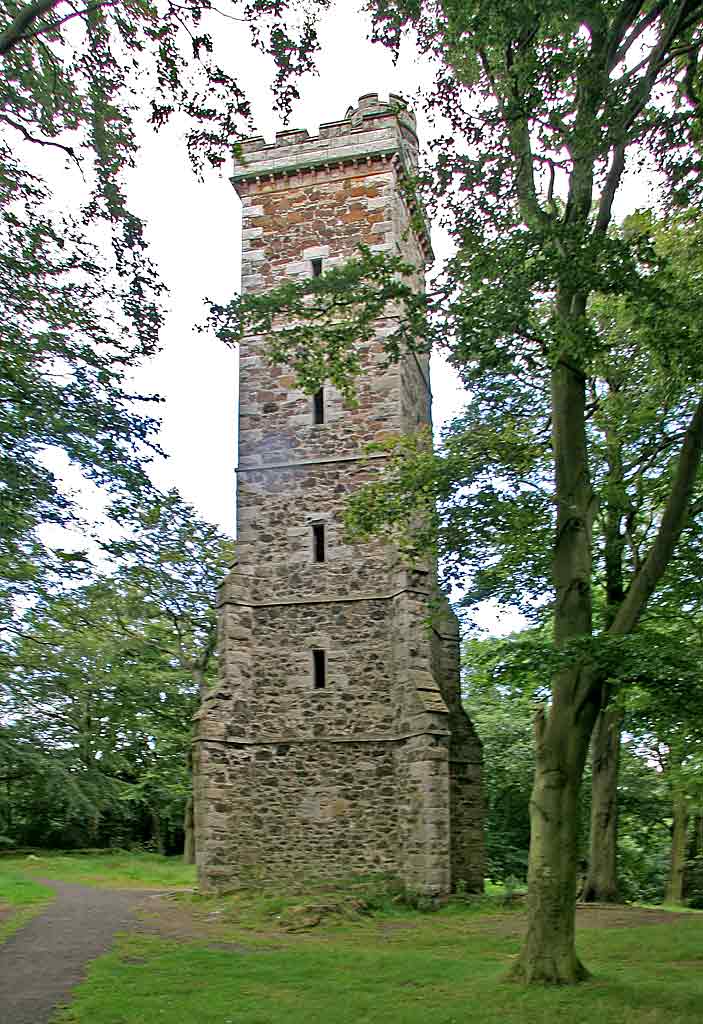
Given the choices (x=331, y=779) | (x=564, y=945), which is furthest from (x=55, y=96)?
(x=331, y=779)

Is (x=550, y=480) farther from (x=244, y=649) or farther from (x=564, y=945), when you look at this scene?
(x=564, y=945)

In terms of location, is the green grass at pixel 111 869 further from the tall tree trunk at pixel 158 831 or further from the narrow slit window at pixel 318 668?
the narrow slit window at pixel 318 668

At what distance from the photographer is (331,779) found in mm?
17281

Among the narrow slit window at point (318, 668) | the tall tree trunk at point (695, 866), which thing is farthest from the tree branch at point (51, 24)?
the tall tree trunk at point (695, 866)

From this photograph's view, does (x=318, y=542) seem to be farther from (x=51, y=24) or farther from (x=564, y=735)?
(x=51, y=24)

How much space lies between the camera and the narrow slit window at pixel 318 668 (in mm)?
17891

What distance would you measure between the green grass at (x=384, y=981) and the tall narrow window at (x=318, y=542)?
7.23 m

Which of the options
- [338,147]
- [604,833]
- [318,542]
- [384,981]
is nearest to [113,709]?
[318,542]

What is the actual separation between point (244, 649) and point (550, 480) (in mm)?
6480

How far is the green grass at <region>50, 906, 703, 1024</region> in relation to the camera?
8.22 m

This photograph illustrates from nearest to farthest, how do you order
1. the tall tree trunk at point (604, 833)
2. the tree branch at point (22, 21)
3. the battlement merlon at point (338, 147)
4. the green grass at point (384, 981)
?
1. the tree branch at point (22, 21)
2. the green grass at point (384, 981)
3. the tall tree trunk at point (604, 833)
4. the battlement merlon at point (338, 147)

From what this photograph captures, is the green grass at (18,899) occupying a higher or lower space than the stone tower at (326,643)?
lower

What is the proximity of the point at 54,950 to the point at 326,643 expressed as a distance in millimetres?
7665

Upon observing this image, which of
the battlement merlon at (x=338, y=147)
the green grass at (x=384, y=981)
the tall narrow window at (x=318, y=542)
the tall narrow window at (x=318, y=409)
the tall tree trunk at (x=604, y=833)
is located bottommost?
the green grass at (x=384, y=981)
